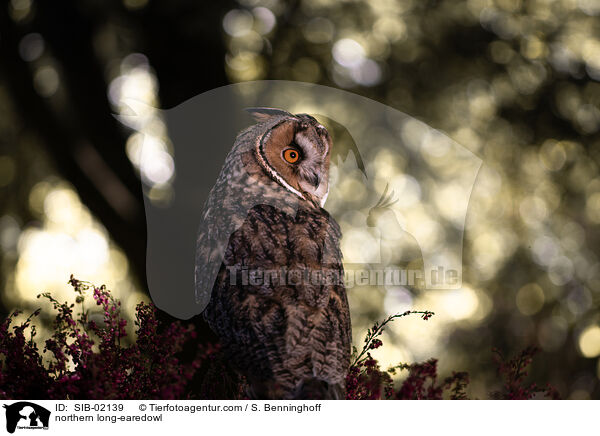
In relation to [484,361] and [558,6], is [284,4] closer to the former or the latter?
[558,6]

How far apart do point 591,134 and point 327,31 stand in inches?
72.1

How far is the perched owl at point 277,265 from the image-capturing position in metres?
1.41

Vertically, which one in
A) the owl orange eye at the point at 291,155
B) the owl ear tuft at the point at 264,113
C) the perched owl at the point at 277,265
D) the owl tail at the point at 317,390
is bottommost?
the owl tail at the point at 317,390

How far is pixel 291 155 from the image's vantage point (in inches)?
77.0

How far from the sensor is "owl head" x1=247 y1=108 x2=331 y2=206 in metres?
1.92

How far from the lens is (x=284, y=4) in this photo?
298cm

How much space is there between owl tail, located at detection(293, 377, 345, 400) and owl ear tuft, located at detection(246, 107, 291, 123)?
1098mm

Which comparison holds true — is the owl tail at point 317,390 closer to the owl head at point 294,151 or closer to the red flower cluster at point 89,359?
the red flower cluster at point 89,359

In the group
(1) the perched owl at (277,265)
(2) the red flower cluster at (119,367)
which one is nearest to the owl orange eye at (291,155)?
(1) the perched owl at (277,265)

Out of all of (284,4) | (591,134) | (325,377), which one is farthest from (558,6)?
(325,377)
